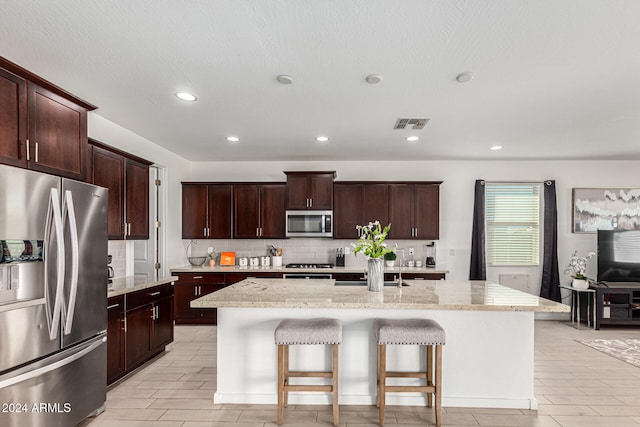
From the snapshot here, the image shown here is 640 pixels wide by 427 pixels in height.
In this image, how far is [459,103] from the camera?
10.5 feet

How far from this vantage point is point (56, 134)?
2361 mm

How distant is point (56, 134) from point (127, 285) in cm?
165

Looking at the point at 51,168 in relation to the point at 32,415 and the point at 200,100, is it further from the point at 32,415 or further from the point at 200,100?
the point at 32,415

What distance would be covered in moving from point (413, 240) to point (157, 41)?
15.3ft

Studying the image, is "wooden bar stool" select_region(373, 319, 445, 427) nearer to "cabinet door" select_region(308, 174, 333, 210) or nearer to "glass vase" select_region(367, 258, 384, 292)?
"glass vase" select_region(367, 258, 384, 292)

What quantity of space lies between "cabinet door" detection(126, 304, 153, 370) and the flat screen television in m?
6.44

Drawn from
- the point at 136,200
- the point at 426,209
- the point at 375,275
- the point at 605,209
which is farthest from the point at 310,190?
the point at 605,209

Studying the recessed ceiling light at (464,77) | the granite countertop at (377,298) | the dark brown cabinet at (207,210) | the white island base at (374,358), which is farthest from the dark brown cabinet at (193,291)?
the recessed ceiling light at (464,77)

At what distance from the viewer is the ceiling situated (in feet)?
6.15

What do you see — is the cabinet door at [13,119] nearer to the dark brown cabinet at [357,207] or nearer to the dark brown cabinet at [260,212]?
the dark brown cabinet at [260,212]

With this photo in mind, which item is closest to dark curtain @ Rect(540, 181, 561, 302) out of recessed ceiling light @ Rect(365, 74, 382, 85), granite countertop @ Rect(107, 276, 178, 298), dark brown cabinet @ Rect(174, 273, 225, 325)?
recessed ceiling light @ Rect(365, 74, 382, 85)

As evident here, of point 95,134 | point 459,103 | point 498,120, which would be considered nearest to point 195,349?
point 95,134

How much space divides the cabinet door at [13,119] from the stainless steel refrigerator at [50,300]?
11 cm

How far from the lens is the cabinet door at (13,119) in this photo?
6.59 ft
